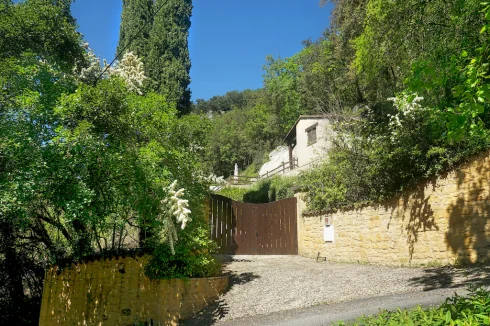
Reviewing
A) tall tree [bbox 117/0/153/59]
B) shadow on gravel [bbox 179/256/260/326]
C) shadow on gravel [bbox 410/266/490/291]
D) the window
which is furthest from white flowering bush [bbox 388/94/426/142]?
the window

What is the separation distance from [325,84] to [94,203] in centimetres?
2369

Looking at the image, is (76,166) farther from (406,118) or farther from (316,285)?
(406,118)

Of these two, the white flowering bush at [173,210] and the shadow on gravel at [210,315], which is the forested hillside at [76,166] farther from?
the shadow on gravel at [210,315]

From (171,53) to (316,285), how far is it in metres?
10.8

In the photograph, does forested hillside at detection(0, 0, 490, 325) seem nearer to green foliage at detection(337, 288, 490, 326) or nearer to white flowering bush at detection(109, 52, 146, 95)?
white flowering bush at detection(109, 52, 146, 95)

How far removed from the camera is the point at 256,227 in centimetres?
1268

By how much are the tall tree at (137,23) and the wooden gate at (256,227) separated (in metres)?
6.97

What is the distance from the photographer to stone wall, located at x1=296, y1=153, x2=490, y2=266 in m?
7.47

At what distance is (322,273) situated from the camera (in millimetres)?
8781

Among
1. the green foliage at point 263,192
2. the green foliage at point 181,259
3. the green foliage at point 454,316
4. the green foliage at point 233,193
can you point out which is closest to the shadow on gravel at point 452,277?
the green foliage at point 454,316

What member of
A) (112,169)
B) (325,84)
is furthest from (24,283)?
(325,84)

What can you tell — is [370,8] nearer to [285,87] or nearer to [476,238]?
[476,238]

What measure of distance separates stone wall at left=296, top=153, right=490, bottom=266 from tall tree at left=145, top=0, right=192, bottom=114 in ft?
24.6

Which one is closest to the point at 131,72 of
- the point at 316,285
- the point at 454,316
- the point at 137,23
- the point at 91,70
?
the point at 91,70
